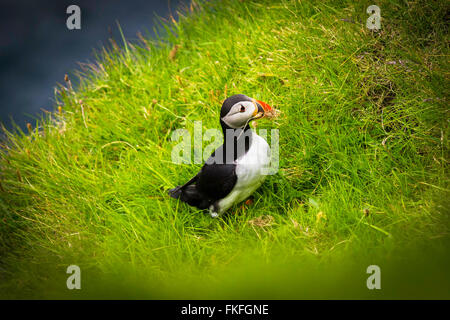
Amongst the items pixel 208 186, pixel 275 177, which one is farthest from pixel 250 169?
pixel 275 177

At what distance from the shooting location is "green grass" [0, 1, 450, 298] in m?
2.35

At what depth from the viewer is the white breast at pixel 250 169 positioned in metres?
2.64

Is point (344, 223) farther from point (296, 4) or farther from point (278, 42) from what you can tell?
point (296, 4)

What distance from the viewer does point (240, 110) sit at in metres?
2.59

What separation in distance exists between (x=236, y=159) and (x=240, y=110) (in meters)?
0.35
